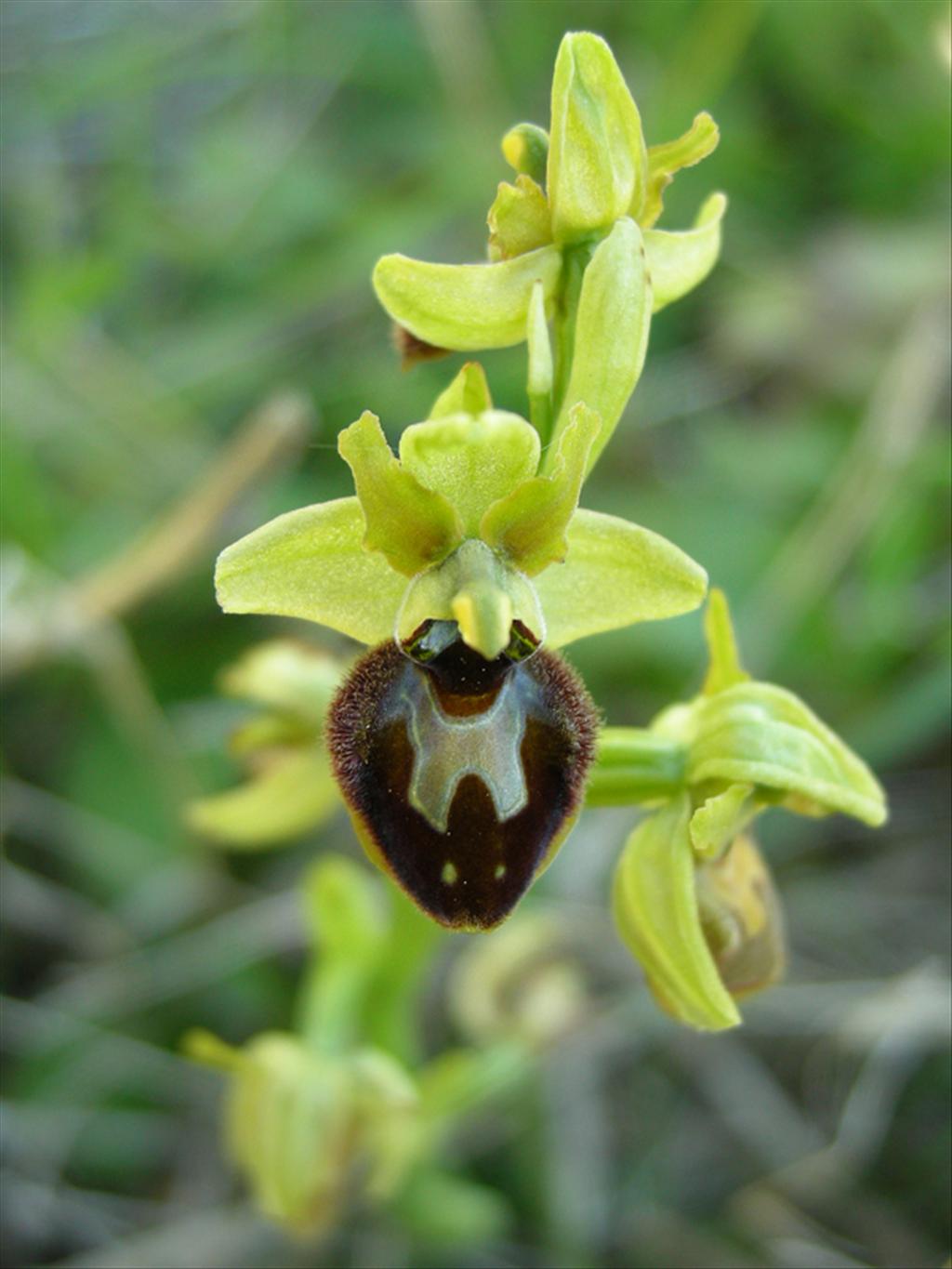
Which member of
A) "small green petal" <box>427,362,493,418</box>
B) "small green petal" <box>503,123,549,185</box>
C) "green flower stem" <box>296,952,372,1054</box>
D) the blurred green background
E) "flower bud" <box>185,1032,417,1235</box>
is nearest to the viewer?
"small green petal" <box>427,362,493,418</box>

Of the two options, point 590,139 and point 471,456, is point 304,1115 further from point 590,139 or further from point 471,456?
point 590,139

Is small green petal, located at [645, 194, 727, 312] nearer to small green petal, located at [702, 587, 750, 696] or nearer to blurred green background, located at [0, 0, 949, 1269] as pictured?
→ small green petal, located at [702, 587, 750, 696]

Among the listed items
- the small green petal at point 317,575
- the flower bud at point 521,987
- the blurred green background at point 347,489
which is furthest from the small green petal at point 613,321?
the flower bud at point 521,987

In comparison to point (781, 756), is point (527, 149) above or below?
above

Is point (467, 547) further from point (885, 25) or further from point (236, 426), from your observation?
point (885, 25)

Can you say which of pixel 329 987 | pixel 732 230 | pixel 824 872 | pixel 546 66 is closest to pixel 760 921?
pixel 329 987

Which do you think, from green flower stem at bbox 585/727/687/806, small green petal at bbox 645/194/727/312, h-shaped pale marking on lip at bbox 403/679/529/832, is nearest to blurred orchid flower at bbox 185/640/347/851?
green flower stem at bbox 585/727/687/806

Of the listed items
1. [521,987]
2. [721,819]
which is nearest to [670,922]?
[721,819]
